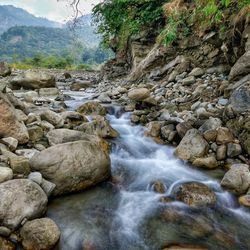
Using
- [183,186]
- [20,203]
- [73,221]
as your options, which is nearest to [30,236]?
[20,203]

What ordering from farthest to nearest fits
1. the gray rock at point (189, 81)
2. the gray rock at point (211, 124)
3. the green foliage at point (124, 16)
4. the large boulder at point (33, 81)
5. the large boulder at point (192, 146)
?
the green foliage at point (124, 16) → the large boulder at point (33, 81) → the gray rock at point (189, 81) → the gray rock at point (211, 124) → the large boulder at point (192, 146)

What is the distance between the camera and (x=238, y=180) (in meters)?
4.74

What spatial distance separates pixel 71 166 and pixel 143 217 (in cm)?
127

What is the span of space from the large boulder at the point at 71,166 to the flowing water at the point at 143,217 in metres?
0.17

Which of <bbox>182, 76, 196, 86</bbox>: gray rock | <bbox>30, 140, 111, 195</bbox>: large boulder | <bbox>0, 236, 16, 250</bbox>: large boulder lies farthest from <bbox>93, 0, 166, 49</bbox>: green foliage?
<bbox>0, 236, 16, 250</bbox>: large boulder

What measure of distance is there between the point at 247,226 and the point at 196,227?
748 millimetres

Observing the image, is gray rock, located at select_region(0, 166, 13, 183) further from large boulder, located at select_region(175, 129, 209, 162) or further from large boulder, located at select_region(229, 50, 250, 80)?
large boulder, located at select_region(229, 50, 250, 80)

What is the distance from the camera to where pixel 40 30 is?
137 m

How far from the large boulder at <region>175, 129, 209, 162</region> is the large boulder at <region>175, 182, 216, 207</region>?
3.73 ft

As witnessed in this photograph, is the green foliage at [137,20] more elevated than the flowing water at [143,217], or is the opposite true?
the green foliage at [137,20]

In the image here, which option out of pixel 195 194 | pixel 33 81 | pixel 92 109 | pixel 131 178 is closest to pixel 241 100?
pixel 195 194

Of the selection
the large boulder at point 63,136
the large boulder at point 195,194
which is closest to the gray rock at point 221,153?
the large boulder at point 195,194

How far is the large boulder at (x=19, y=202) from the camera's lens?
334 centimetres

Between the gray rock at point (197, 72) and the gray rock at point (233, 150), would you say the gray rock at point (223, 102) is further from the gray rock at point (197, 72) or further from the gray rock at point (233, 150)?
the gray rock at point (197, 72)
